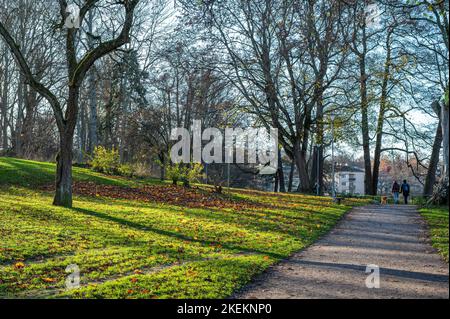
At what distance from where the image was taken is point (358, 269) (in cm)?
751

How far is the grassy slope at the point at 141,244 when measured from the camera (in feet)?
21.5

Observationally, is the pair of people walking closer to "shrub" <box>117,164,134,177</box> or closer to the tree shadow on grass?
"shrub" <box>117,164,134,177</box>

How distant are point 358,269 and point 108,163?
23.7 metres

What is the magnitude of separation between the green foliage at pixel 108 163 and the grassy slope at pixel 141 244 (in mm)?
9930

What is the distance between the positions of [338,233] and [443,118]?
31.6ft

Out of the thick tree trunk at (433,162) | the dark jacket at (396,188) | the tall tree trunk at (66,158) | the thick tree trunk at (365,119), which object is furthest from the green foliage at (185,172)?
the thick tree trunk at (433,162)

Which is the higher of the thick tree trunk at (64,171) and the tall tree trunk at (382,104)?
the tall tree trunk at (382,104)

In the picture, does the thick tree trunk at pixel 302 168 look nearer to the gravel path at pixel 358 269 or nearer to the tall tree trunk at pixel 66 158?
the gravel path at pixel 358 269

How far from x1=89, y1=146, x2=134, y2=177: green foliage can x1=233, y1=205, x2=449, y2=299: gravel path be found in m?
18.5

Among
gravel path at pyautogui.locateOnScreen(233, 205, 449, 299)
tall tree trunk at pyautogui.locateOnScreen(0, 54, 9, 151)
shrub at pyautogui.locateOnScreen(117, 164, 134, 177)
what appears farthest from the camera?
tall tree trunk at pyautogui.locateOnScreen(0, 54, 9, 151)

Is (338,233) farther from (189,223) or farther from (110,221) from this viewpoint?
(110,221)

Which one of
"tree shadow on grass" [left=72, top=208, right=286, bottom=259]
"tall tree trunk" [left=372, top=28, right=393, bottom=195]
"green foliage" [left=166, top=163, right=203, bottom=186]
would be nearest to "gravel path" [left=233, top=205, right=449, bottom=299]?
"tree shadow on grass" [left=72, top=208, right=286, bottom=259]

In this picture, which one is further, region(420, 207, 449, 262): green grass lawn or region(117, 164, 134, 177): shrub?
region(117, 164, 134, 177): shrub

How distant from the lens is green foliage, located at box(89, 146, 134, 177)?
28734 mm
